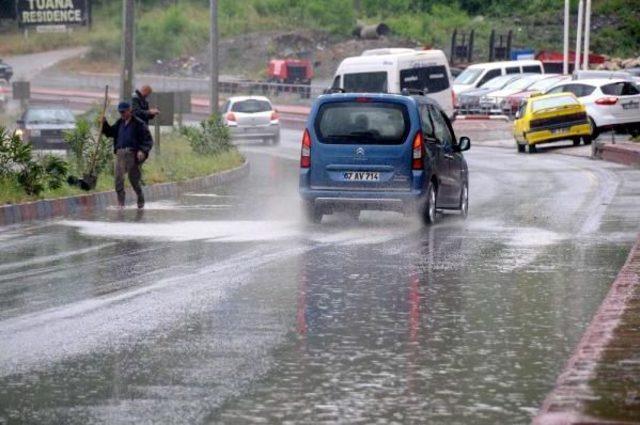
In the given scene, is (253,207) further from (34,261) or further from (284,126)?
(284,126)

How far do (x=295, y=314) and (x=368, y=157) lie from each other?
8.82 metres

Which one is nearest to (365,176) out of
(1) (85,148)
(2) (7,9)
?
(1) (85,148)

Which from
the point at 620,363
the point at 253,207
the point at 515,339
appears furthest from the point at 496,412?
the point at 253,207

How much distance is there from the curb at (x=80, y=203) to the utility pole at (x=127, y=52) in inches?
95.4

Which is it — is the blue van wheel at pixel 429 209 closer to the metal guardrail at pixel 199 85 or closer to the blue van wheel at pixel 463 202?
the blue van wheel at pixel 463 202

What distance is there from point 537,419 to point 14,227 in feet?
45.9

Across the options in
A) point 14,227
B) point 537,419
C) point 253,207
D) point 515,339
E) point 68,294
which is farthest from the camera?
point 253,207

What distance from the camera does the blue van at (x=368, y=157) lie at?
20.4 metres

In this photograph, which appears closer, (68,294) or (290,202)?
(68,294)

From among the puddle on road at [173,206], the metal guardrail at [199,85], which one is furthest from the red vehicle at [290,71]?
the puddle on road at [173,206]

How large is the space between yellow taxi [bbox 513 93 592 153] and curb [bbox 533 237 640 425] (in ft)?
90.7

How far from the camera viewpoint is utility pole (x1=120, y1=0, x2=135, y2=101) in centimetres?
3170

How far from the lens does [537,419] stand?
7582 millimetres

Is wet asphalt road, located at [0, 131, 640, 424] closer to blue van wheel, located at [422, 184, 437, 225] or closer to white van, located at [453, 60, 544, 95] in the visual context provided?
blue van wheel, located at [422, 184, 437, 225]
